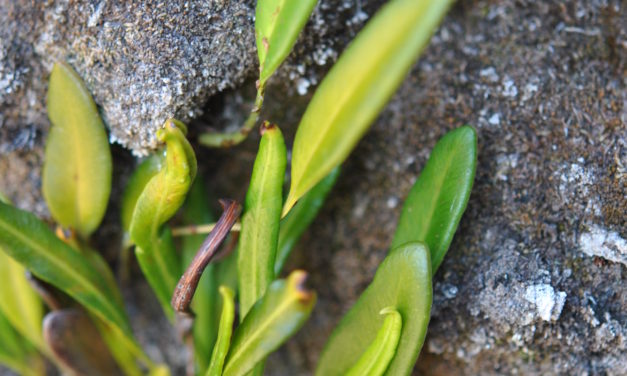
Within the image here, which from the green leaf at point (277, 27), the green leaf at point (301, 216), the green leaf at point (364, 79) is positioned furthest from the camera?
the green leaf at point (301, 216)

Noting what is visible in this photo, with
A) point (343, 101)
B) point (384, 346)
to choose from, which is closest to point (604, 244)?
point (384, 346)

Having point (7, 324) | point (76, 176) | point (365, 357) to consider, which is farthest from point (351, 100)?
point (7, 324)

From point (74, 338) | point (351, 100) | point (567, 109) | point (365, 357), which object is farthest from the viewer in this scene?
point (74, 338)

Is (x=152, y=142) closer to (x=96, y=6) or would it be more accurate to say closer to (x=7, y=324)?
(x=96, y=6)

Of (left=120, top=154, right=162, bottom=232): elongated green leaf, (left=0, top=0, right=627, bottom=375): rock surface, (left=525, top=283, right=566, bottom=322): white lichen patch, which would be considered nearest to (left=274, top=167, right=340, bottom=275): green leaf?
(left=0, top=0, right=627, bottom=375): rock surface

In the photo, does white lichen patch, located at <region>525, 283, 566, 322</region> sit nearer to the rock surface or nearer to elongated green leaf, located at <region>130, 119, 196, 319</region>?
the rock surface

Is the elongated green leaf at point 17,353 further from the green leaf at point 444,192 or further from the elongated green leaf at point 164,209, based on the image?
the green leaf at point 444,192

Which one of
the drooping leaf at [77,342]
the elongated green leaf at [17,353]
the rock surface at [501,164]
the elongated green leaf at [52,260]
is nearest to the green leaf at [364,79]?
the rock surface at [501,164]
